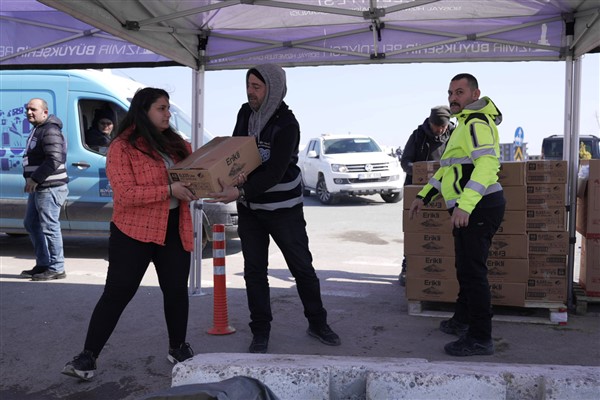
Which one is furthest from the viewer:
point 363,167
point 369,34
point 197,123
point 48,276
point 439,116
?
point 363,167

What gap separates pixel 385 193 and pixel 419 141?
1053 centimetres

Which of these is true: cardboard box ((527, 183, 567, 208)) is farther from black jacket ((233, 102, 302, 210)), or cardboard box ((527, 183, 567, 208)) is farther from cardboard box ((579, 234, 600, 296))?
black jacket ((233, 102, 302, 210))

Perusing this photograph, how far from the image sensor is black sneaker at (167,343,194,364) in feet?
13.7

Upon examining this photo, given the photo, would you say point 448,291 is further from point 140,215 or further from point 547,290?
point 140,215

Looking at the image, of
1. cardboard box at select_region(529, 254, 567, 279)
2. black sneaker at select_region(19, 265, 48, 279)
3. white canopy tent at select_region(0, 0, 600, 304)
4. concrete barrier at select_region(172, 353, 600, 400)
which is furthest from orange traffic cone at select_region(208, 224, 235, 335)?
black sneaker at select_region(19, 265, 48, 279)

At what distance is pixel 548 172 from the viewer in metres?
5.29

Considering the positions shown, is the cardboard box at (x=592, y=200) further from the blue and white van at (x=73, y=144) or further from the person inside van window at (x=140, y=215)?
the blue and white van at (x=73, y=144)

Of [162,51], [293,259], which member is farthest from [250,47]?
[293,259]

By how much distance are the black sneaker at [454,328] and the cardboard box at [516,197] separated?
1.10 meters

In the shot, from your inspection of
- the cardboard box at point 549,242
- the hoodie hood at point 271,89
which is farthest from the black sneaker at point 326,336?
the cardboard box at point 549,242

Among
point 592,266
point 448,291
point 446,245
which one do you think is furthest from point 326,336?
point 592,266

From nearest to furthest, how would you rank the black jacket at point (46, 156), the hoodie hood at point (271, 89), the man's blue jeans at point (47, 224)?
the hoodie hood at point (271, 89), the black jacket at point (46, 156), the man's blue jeans at point (47, 224)

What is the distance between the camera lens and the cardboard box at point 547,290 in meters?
5.26

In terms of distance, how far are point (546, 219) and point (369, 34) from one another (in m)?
2.38
